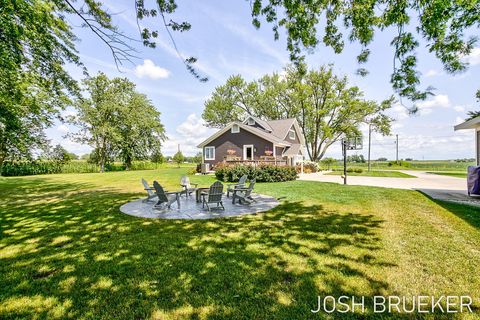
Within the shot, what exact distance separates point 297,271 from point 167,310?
2.05m

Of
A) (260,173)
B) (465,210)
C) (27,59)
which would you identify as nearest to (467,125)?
(465,210)

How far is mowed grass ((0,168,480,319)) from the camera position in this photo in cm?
272

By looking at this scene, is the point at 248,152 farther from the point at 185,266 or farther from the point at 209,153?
the point at 185,266

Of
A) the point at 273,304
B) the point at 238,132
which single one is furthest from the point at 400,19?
the point at 238,132

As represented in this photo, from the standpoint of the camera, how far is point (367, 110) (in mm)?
30906

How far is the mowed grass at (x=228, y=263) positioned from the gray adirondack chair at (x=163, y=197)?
112 cm

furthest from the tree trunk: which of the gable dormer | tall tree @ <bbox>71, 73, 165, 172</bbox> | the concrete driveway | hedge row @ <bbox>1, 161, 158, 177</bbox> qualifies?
the concrete driveway

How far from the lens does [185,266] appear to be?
144 inches

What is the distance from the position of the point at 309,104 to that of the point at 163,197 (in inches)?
1156

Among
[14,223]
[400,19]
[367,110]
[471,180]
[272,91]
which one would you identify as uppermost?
[272,91]

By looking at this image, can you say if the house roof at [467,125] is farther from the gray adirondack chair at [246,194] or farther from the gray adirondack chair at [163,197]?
the gray adirondack chair at [163,197]

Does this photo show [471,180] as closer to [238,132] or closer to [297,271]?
[297,271]

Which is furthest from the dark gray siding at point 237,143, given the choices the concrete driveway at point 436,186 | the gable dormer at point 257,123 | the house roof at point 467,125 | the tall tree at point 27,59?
the tall tree at point 27,59

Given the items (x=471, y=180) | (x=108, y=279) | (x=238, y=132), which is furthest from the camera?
(x=238, y=132)
